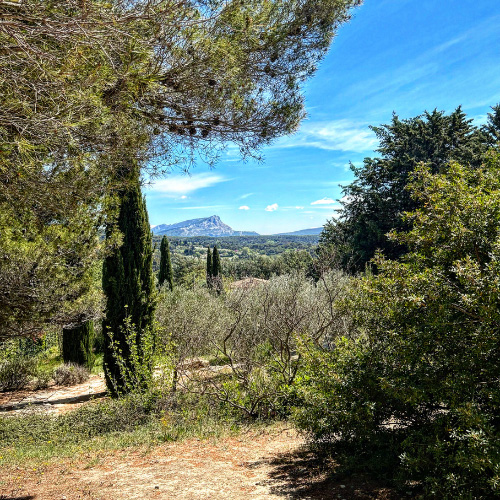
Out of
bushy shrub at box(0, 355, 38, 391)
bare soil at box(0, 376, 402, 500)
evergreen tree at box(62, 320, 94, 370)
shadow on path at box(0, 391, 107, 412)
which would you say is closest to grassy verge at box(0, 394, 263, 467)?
bare soil at box(0, 376, 402, 500)

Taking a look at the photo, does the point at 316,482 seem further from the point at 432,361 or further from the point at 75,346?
the point at 75,346

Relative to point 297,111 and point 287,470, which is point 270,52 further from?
point 287,470

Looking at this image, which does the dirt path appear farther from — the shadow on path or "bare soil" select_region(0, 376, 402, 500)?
the shadow on path

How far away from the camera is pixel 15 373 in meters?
11.2

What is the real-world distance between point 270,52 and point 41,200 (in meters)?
3.21

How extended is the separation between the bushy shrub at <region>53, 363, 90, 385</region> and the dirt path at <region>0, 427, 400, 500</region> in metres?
7.64

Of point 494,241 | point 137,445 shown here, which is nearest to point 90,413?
point 137,445

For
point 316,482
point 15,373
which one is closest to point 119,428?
point 316,482

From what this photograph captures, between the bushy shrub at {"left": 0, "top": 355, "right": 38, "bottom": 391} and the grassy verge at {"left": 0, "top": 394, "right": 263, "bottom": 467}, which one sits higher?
the grassy verge at {"left": 0, "top": 394, "right": 263, "bottom": 467}

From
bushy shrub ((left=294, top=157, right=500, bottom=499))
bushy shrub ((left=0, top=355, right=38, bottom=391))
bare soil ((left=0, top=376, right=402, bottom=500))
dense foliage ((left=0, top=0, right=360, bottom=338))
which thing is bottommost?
bushy shrub ((left=0, top=355, right=38, bottom=391))

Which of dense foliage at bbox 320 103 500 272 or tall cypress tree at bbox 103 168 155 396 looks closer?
tall cypress tree at bbox 103 168 155 396

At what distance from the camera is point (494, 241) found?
297 cm

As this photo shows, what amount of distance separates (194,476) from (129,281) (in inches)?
241

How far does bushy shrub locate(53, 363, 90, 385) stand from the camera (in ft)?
38.4
